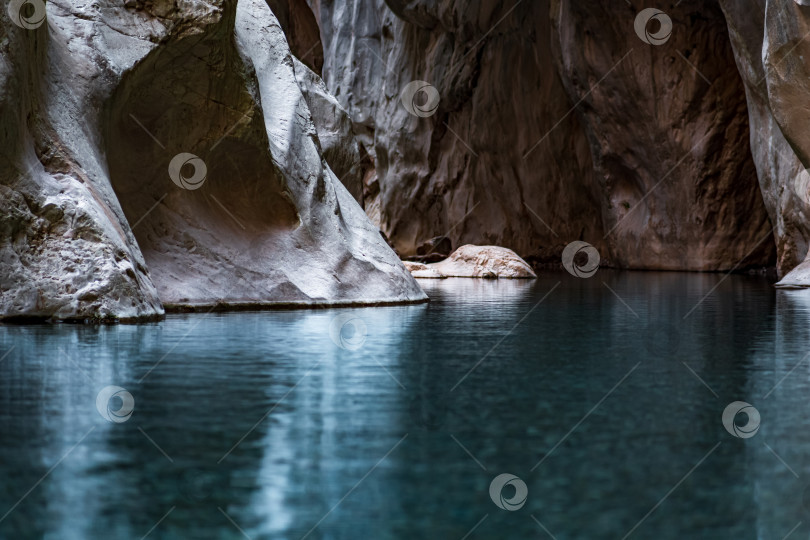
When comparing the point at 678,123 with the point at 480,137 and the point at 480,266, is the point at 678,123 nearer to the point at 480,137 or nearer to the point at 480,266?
the point at 480,266

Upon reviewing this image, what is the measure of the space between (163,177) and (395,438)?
451cm

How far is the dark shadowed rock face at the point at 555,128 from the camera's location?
16.0m

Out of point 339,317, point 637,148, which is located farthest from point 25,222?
point 637,148

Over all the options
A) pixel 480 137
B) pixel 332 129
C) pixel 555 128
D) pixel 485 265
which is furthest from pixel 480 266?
pixel 480 137

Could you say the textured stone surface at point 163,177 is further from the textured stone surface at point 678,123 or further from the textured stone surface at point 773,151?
the textured stone surface at point 678,123

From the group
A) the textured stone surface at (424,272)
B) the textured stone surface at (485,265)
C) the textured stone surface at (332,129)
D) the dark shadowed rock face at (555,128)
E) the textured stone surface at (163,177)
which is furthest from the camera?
the dark shadowed rock face at (555,128)

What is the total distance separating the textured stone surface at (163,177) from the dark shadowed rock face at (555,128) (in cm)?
1039

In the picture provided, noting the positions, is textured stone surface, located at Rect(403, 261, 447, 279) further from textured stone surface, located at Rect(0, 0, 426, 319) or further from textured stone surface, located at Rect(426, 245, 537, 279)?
textured stone surface, located at Rect(0, 0, 426, 319)

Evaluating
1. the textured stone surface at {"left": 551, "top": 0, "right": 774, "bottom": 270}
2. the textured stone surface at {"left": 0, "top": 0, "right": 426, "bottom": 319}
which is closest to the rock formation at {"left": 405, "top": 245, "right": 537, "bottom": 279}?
the textured stone surface at {"left": 551, "top": 0, "right": 774, "bottom": 270}

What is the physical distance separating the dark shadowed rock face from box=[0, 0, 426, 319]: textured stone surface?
10.4 metres

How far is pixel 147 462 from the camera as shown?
1750mm

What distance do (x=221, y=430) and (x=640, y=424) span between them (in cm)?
99

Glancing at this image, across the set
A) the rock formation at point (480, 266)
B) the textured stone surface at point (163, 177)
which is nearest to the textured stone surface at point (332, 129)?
the rock formation at point (480, 266)

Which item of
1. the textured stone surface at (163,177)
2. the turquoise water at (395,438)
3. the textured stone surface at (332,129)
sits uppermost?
the textured stone surface at (332,129)
